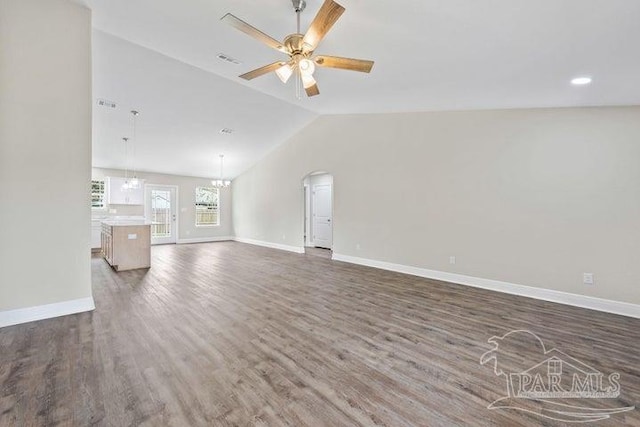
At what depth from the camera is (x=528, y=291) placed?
Result: 378cm

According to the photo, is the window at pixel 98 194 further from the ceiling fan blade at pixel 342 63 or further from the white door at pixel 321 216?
the ceiling fan blade at pixel 342 63

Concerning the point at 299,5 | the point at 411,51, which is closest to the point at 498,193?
the point at 411,51

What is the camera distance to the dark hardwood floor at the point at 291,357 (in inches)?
62.7

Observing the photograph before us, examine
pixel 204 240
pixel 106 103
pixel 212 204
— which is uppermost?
pixel 106 103

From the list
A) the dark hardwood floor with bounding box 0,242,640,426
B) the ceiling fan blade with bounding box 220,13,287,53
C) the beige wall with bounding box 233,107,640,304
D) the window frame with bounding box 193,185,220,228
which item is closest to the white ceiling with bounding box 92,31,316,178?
the window frame with bounding box 193,185,220,228

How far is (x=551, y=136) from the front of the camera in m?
3.59

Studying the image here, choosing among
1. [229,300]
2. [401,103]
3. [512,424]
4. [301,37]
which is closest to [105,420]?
[229,300]

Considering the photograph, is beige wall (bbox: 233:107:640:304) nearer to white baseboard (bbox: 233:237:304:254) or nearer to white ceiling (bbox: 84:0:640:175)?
white ceiling (bbox: 84:0:640:175)

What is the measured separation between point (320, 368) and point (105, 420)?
4.33 feet

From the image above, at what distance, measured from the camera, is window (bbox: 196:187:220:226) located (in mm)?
9805

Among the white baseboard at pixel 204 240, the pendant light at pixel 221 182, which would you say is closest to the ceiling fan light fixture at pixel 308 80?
the pendant light at pixel 221 182

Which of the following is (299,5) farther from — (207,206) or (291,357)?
(207,206)

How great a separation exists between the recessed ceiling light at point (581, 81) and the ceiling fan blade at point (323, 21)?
254 centimetres

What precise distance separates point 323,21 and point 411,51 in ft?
3.94
